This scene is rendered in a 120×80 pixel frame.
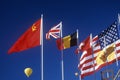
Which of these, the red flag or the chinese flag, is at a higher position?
the red flag

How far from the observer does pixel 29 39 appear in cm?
2892

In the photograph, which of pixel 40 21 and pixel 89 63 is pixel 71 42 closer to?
pixel 89 63

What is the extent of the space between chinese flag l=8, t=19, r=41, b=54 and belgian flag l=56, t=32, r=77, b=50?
4.60 meters

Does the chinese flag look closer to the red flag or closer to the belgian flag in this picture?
the belgian flag

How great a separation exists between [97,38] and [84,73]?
3925 mm

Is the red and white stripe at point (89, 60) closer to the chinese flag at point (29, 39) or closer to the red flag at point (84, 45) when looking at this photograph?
the red flag at point (84, 45)

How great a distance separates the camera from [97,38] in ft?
122

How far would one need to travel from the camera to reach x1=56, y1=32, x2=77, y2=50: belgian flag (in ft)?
115

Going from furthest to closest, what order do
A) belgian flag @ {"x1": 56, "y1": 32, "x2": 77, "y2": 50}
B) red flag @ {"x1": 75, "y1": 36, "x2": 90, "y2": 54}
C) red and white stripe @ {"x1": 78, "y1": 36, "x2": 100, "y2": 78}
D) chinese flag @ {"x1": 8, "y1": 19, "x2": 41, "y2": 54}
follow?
red flag @ {"x1": 75, "y1": 36, "x2": 90, "y2": 54}
red and white stripe @ {"x1": 78, "y1": 36, "x2": 100, "y2": 78}
belgian flag @ {"x1": 56, "y1": 32, "x2": 77, "y2": 50}
chinese flag @ {"x1": 8, "y1": 19, "x2": 41, "y2": 54}

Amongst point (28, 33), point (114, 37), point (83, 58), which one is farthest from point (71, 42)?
point (28, 33)

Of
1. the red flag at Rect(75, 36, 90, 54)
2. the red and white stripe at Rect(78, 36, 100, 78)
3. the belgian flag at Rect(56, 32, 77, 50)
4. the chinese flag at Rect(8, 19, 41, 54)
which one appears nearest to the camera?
the chinese flag at Rect(8, 19, 41, 54)

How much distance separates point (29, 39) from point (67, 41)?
7.84m

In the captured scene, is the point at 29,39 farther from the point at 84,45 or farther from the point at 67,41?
the point at 84,45

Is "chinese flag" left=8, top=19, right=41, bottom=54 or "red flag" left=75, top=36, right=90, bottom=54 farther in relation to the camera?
"red flag" left=75, top=36, right=90, bottom=54
